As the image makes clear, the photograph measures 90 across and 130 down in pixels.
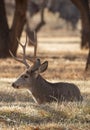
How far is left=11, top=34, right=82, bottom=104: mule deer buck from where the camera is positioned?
40.5 ft

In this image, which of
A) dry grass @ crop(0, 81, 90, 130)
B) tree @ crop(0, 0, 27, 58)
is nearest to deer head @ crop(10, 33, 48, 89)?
dry grass @ crop(0, 81, 90, 130)

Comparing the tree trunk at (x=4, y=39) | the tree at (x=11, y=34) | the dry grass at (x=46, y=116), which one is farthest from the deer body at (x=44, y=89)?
the tree trunk at (x=4, y=39)

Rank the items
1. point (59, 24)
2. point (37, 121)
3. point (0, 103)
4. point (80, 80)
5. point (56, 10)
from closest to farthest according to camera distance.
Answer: point (37, 121) < point (0, 103) < point (80, 80) < point (56, 10) < point (59, 24)

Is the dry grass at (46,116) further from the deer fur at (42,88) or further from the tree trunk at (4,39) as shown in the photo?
the tree trunk at (4,39)

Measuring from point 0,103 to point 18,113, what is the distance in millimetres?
1526

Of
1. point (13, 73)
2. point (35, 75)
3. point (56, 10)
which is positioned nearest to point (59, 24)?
point (56, 10)

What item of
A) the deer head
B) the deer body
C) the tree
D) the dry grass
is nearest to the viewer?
the dry grass

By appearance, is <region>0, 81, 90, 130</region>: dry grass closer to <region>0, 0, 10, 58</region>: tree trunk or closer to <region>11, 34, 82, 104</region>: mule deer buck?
<region>11, 34, 82, 104</region>: mule deer buck

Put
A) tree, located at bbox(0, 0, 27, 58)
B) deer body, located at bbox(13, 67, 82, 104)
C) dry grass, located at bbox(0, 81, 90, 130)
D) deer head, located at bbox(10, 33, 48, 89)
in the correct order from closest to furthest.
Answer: dry grass, located at bbox(0, 81, 90, 130) → deer body, located at bbox(13, 67, 82, 104) → deer head, located at bbox(10, 33, 48, 89) → tree, located at bbox(0, 0, 27, 58)

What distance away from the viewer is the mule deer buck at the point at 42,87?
486 inches

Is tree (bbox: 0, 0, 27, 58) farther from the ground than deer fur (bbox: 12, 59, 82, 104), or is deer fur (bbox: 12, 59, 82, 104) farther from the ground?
deer fur (bbox: 12, 59, 82, 104)

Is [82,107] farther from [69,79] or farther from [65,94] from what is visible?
[69,79]

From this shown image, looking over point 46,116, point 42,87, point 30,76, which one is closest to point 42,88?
point 42,87

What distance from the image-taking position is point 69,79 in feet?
58.4
